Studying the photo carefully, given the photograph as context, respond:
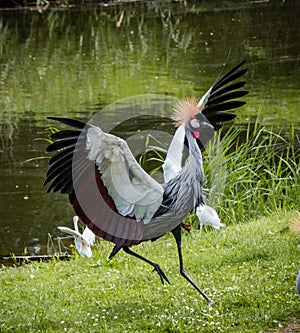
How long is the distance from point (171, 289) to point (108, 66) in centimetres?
1391

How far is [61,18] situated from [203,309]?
2260 centimetres

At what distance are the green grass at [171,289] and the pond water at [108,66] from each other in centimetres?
245

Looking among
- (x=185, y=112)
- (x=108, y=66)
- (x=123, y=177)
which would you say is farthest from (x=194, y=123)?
(x=108, y=66)

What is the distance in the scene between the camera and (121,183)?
5.52m

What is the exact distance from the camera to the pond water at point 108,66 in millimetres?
11812

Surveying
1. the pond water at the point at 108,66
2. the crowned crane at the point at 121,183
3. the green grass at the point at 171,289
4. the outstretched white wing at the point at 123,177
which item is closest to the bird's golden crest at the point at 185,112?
the crowned crane at the point at 121,183

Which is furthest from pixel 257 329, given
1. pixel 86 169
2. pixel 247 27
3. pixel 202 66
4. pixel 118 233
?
pixel 247 27

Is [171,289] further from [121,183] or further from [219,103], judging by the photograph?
[219,103]

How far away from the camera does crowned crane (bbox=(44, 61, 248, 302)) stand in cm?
538

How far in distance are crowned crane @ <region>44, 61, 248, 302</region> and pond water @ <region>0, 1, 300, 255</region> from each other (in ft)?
13.2

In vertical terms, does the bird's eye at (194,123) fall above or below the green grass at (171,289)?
above

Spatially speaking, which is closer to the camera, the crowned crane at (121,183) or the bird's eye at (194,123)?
the crowned crane at (121,183)

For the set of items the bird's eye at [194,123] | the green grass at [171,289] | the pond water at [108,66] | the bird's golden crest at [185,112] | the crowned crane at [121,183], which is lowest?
the pond water at [108,66]

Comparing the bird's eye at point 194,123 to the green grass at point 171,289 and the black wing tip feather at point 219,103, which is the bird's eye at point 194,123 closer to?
the black wing tip feather at point 219,103
